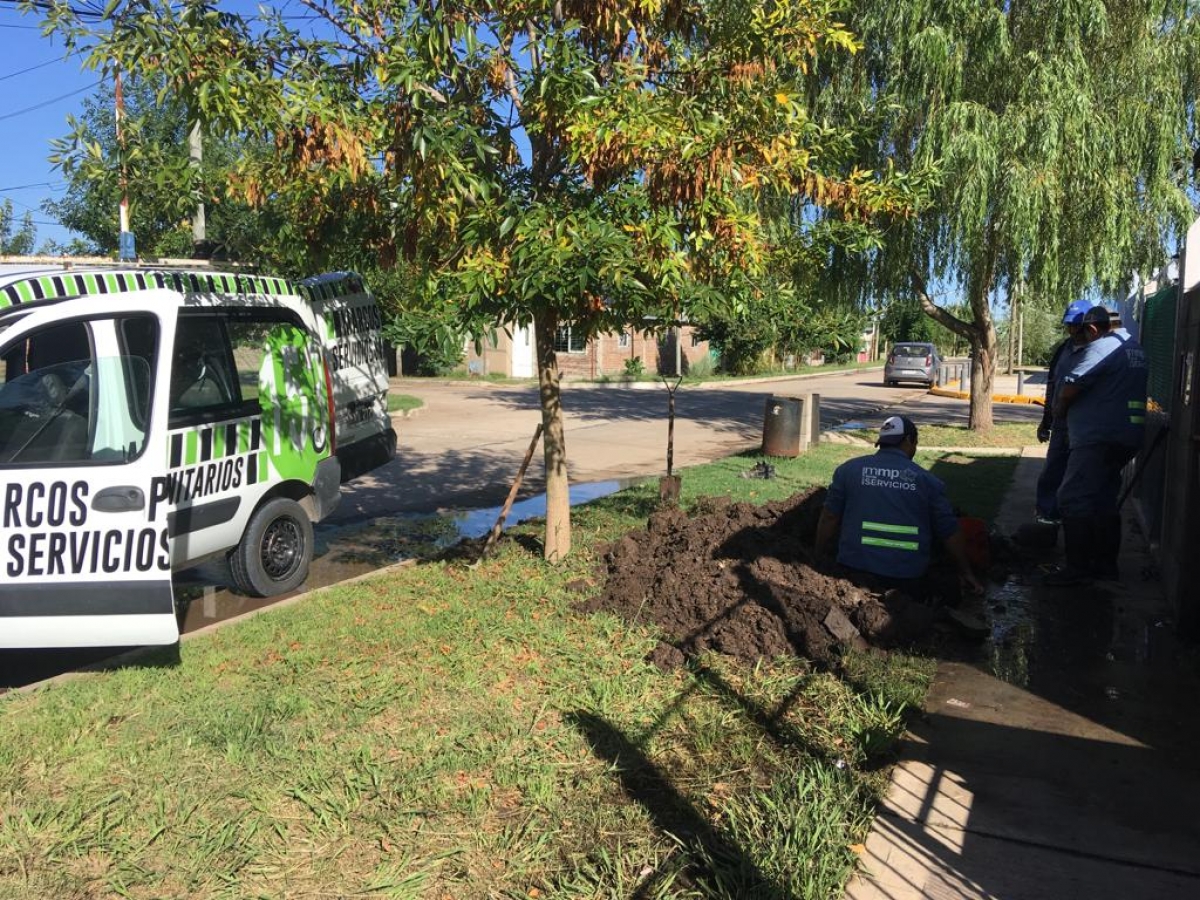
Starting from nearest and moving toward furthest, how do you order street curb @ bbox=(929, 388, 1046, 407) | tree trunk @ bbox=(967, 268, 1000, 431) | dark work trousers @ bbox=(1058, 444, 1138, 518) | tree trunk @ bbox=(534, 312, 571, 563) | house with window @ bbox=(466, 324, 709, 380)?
Answer: dark work trousers @ bbox=(1058, 444, 1138, 518) < tree trunk @ bbox=(534, 312, 571, 563) < tree trunk @ bbox=(967, 268, 1000, 431) < street curb @ bbox=(929, 388, 1046, 407) < house with window @ bbox=(466, 324, 709, 380)

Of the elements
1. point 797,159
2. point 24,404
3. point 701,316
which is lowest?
point 24,404

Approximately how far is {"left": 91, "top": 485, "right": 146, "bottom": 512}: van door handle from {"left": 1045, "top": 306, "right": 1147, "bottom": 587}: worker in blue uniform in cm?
561

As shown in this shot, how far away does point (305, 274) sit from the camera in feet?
23.0

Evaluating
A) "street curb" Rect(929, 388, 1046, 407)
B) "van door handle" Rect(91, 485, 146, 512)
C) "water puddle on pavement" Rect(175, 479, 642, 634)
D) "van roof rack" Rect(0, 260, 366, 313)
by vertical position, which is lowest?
"water puddle on pavement" Rect(175, 479, 642, 634)

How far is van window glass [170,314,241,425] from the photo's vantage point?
580cm

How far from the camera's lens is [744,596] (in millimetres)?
5531

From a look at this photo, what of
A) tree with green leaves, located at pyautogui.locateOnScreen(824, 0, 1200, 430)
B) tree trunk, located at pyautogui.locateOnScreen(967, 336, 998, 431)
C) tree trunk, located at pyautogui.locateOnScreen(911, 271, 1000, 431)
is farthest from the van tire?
tree trunk, located at pyautogui.locateOnScreen(967, 336, 998, 431)

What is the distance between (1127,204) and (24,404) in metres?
14.0

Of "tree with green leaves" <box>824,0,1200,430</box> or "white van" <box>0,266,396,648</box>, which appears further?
"tree with green leaves" <box>824,0,1200,430</box>

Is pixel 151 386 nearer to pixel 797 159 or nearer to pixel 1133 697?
pixel 797 159

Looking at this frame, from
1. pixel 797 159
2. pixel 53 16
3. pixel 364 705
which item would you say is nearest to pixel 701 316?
pixel 797 159

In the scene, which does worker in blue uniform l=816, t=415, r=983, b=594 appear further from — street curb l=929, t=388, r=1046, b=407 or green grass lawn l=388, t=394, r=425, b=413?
street curb l=929, t=388, r=1046, b=407

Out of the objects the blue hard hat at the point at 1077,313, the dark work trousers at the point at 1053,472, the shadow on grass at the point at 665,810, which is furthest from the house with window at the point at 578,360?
the shadow on grass at the point at 665,810

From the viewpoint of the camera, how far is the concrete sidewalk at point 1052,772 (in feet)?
10.2
